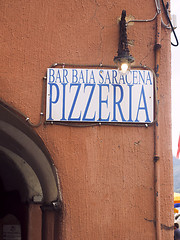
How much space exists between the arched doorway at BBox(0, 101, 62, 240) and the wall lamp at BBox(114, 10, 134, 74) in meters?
1.17

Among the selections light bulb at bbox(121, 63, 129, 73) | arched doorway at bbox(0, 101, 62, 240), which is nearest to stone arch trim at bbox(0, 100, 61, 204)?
arched doorway at bbox(0, 101, 62, 240)

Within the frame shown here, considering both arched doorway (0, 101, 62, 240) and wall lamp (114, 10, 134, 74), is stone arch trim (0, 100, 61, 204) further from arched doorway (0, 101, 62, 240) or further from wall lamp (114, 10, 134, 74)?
wall lamp (114, 10, 134, 74)

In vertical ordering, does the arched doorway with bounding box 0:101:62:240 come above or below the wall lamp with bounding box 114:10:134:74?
below

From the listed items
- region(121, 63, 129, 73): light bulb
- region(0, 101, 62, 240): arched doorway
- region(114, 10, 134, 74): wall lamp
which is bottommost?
region(0, 101, 62, 240): arched doorway

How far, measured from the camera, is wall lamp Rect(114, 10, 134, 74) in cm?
398

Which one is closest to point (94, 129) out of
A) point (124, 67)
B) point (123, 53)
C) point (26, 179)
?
point (124, 67)

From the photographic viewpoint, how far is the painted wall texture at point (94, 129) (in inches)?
158

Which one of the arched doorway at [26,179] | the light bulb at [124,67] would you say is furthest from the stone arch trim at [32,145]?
the light bulb at [124,67]

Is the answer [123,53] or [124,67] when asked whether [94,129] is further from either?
[123,53]

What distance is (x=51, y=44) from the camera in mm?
4270

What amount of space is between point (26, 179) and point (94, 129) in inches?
95.9

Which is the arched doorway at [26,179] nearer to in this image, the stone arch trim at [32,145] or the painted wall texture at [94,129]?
the stone arch trim at [32,145]

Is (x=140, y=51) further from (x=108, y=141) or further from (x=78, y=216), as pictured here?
(x=78, y=216)

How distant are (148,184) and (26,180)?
2668 millimetres
